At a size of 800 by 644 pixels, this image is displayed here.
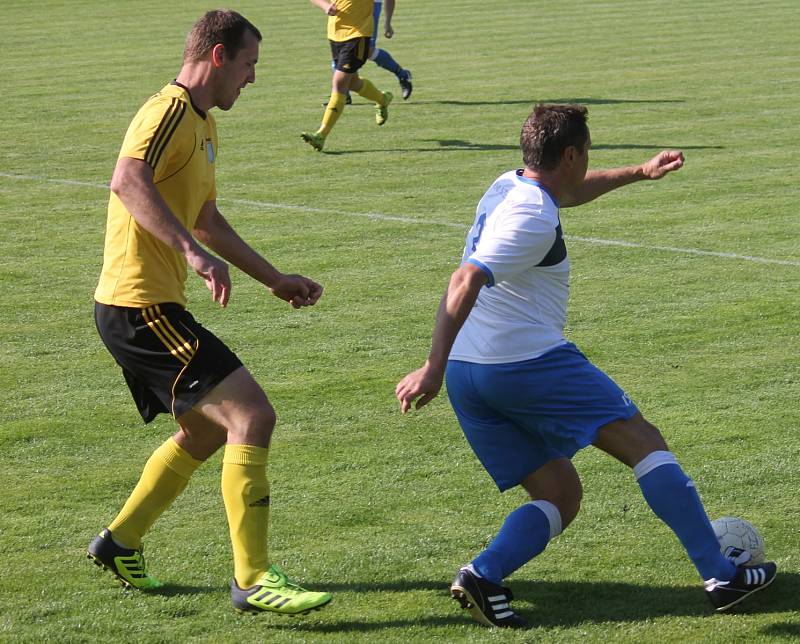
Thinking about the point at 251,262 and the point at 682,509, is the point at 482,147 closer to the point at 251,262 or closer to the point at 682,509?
the point at 251,262

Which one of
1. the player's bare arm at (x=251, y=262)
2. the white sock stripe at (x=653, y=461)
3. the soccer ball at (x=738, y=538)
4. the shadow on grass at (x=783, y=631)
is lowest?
the shadow on grass at (x=783, y=631)

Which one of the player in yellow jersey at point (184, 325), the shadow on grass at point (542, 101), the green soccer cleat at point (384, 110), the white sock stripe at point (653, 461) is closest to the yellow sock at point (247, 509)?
the player in yellow jersey at point (184, 325)

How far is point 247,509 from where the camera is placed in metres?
4.50

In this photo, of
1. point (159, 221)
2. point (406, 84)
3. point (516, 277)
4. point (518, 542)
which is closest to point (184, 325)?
point (159, 221)

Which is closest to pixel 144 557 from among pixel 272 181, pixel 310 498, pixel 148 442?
pixel 310 498

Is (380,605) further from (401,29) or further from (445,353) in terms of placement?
(401,29)

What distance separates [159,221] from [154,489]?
103cm

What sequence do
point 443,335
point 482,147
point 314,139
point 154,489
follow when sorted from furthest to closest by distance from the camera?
point 482,147 → point 314,139 → point 154,489 → point 443,335

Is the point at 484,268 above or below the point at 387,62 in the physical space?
above

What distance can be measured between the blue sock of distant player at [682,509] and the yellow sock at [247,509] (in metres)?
1.24

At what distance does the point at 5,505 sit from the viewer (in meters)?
5.57

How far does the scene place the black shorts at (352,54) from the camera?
14.5 metres

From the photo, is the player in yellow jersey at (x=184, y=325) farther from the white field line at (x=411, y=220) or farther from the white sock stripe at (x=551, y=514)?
the white field line at (x=411, y=220)

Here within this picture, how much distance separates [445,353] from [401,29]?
2473 centimetres
